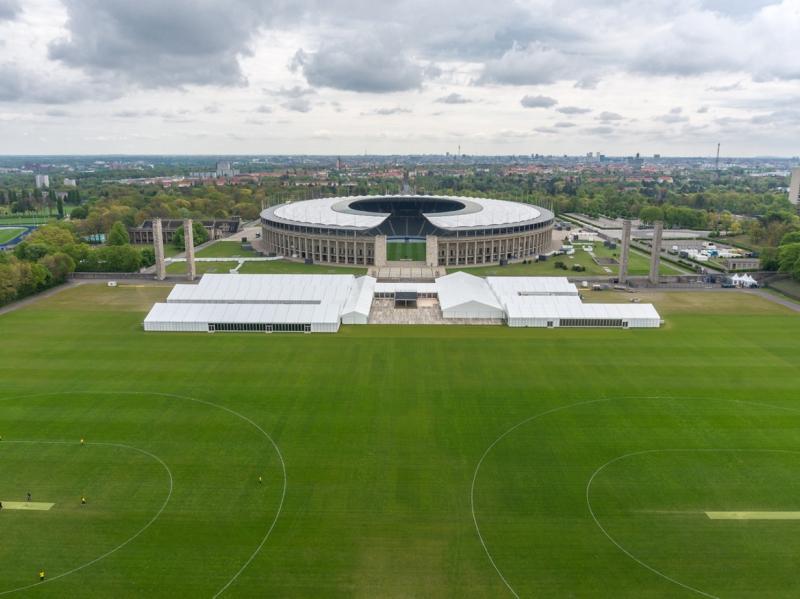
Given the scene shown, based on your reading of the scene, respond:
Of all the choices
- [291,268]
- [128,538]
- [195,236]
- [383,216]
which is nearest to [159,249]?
[291,268]

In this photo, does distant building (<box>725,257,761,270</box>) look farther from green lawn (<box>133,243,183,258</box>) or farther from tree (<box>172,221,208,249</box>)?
green lawn (<box>133,243,183,258</box>)

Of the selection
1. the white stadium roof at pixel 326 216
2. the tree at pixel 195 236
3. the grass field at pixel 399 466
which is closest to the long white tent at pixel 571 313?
the grass field at pixel 399 466

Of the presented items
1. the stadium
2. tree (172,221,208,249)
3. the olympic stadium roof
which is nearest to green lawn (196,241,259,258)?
tree (172,221,208,249)

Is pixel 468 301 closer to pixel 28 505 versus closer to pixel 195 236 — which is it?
pixel 28 505

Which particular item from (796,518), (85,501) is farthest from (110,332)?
(796,518)

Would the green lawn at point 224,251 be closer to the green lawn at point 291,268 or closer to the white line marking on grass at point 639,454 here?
the green lawn at point 291,268

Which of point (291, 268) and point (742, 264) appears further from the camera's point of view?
point (742, 264)
